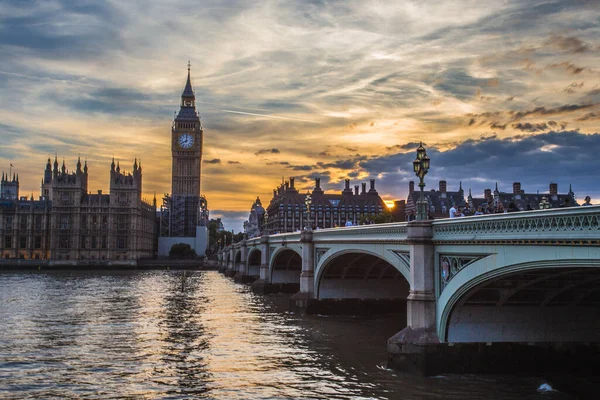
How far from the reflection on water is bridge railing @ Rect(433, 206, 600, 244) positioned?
544cm

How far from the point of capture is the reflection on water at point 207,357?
72.6 feet

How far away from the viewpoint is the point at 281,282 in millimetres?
67938

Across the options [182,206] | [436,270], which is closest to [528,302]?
[436,270]

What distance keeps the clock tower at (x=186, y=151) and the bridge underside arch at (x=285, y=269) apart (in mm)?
110395

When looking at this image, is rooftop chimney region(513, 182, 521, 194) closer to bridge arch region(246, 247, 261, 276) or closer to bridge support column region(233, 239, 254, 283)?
bridge arch region(246, 247, 261, 276)

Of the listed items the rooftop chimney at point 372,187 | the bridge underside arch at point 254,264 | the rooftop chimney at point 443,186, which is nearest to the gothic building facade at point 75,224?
the bridge underside arch at point 254,264

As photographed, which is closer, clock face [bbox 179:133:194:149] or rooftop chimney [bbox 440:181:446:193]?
rooftop chimney [bbox 440:181:446:193]

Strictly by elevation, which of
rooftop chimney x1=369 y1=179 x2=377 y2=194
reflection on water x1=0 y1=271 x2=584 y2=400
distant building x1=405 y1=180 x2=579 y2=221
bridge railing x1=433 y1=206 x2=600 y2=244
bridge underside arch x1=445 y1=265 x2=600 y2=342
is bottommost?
reflection on water x1=0 y1=271 x2=584 y2=400

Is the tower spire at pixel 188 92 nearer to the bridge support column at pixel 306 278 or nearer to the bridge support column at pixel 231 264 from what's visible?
the bridge support column at pixel 231 264

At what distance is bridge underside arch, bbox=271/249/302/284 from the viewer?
224 ft

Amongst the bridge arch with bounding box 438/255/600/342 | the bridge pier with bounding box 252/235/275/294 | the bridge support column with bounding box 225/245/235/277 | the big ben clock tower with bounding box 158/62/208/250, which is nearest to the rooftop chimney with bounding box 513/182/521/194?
the bridge support column with bounding box 225/245/235/277

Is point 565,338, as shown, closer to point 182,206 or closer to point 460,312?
point 460,312

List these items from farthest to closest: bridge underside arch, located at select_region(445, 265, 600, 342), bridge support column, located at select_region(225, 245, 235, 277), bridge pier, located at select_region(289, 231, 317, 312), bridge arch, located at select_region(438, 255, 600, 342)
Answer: bridge support column, located at select_region(225, 245, 235, 277) < bridge pier, located at select_region(289, 231, 317, 312) < bridge underside arch, located at select_region(445, 265, 600, 342) < bridge arch, located at select_region(438, 255, 600, 342)

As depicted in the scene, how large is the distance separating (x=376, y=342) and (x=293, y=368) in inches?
281
